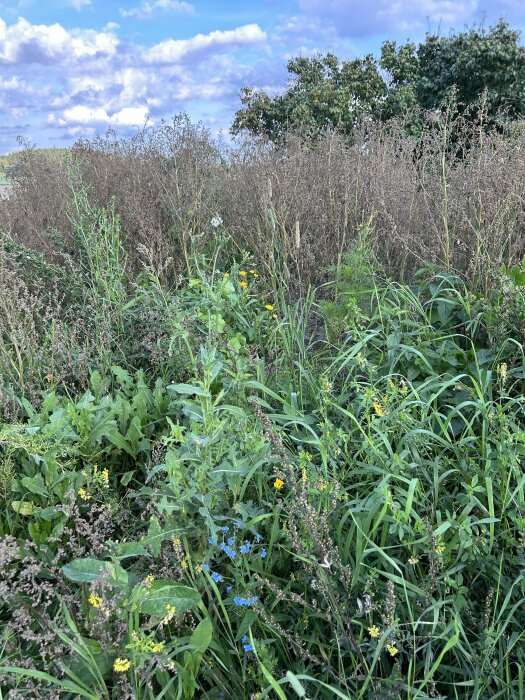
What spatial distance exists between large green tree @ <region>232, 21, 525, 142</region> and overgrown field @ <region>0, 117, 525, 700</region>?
1092 cm

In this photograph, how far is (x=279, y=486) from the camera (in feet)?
6.80

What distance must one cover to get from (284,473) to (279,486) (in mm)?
241

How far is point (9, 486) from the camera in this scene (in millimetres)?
2703

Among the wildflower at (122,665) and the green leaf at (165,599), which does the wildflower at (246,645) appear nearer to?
the green leaf at (165,599)

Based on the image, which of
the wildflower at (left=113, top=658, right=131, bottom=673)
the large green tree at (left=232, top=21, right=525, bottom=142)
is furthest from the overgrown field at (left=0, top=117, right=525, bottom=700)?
the large green tree at (left=232, top=21, right=525, bottom=142)

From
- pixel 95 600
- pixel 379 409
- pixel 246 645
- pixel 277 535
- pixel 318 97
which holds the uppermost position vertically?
pixel 318 97

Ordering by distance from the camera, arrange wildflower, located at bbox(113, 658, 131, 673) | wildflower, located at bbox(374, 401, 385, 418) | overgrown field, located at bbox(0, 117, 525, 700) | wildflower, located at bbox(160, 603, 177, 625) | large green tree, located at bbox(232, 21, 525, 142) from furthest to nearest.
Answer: large green tree, located at bbox(232, 21, 525, 142) → wildflower, located at bbox(374, 401, 385, 418) → overgrown field, located at bbox(0, 117, 525, 700) → wildflower, located at bbox(160, 603, 177, 625) → wildflower, located at bbox(113, 658, 131, 673)

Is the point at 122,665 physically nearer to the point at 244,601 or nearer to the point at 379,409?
the point at 244,601

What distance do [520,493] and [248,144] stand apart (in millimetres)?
5056

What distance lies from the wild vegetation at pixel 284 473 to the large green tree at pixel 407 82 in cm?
1061

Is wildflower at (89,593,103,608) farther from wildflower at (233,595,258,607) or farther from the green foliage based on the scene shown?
wildflower at (233,595,258,607)

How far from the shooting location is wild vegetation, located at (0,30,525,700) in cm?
178

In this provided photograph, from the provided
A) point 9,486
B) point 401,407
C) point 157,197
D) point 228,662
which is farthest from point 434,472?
point 157,197

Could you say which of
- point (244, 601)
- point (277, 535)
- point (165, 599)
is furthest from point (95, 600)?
point (277, 535)
